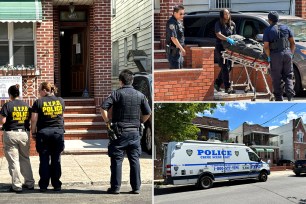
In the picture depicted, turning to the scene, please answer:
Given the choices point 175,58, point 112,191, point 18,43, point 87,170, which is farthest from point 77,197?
point 18,43

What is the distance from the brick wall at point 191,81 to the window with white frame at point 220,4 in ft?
4.67

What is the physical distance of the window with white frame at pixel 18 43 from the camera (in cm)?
1253

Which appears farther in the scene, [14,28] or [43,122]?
[14,28]

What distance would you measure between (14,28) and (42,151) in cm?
599

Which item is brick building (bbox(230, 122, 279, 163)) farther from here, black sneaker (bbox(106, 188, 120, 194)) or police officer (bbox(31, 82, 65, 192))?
police officer (bbox(31, 82, 65, 192))

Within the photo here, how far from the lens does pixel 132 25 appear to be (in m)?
15.6

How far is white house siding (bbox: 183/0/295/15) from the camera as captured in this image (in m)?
5.09

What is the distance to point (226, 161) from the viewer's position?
270 cm

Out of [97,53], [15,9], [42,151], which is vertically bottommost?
[42,151]

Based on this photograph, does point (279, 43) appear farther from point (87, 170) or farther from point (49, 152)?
point (87, 170)

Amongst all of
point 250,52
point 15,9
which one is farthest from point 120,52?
point 250,52

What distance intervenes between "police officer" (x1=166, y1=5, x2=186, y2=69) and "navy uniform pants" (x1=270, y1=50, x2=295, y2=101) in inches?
28.5

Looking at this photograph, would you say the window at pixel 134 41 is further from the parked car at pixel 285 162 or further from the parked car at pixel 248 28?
the parked car at pixel 285 162

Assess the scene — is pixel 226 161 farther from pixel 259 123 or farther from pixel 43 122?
pixel 43 122
